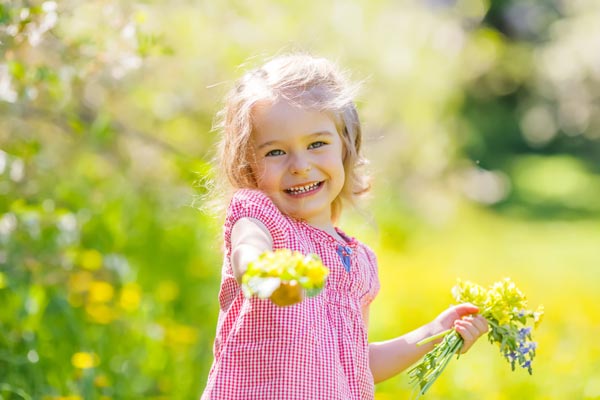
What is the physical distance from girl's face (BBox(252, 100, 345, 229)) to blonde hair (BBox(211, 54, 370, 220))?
3cm

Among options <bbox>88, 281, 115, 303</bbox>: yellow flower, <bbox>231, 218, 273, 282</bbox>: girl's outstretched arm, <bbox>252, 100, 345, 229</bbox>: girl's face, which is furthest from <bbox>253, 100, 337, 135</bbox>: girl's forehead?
<bbox>88, 281, 115, 303</bbox>: yellow flower

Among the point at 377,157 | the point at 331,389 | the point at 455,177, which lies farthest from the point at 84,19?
the point at 455,177

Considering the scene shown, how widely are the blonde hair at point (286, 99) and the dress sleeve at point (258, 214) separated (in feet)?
0.48

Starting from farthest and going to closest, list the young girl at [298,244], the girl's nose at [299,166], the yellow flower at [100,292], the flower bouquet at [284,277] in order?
1. the yellow flower at [100,292]
2. the girl's nose at [299,166]
3. the young girl at [298,244]
4. the flower bouquet at [284,277]

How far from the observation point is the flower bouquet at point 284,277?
157 centimetres

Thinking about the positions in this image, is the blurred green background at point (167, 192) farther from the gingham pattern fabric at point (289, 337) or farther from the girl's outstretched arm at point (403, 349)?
the gingham pattern fabric at point (289, 337)

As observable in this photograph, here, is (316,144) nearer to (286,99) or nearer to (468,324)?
(286,99)

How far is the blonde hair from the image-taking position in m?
2.21

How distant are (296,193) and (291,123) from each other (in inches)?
6.1

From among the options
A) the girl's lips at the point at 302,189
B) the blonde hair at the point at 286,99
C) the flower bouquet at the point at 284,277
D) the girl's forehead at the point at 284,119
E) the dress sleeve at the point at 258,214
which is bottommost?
the flower bouquet at the point at 284,277

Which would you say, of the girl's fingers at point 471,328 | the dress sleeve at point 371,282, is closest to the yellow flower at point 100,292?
the dress sleeve at point 371,282

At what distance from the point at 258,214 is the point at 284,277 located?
0.49 m

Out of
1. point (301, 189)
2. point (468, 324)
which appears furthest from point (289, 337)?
point (468, 324)

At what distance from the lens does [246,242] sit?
196 centimetres
